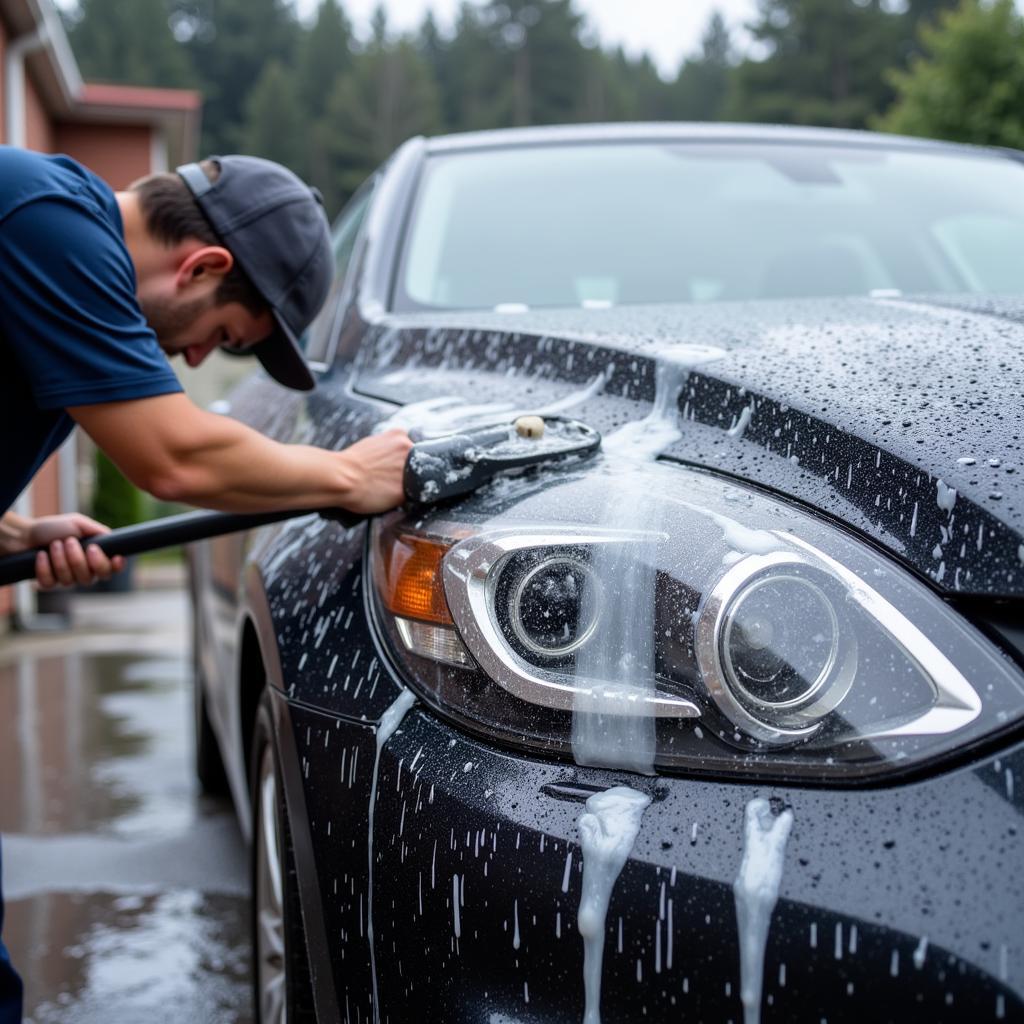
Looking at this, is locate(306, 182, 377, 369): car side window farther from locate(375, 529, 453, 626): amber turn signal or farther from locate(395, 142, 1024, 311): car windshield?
locate(375, 529, 453, 626): amber turn signal

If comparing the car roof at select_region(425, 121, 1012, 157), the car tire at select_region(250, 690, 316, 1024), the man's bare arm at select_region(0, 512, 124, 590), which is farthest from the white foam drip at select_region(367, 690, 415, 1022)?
the car roof at select_region(425, 121, 1012, 157)

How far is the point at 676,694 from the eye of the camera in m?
1.23

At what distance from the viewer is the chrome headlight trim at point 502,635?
1.24 m

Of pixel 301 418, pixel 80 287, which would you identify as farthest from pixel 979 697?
pixel 301 418

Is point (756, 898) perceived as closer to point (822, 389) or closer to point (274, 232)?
point (822, 389)

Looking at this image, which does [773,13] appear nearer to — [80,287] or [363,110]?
[363,110]

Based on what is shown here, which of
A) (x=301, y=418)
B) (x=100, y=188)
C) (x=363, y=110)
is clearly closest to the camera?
(x=100, y=188)

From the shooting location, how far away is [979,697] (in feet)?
3.67

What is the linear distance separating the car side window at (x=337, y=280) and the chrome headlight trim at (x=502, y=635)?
1097mm

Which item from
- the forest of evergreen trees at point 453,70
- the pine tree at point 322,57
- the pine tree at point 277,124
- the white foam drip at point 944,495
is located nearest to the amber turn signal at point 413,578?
the white foam drip at point 944,495

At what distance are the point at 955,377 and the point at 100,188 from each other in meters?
1.15

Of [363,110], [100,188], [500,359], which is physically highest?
[363,110]

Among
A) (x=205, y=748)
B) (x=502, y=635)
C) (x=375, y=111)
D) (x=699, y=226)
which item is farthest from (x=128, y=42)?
(x=502, y=635)

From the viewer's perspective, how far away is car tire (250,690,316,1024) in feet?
5.06
